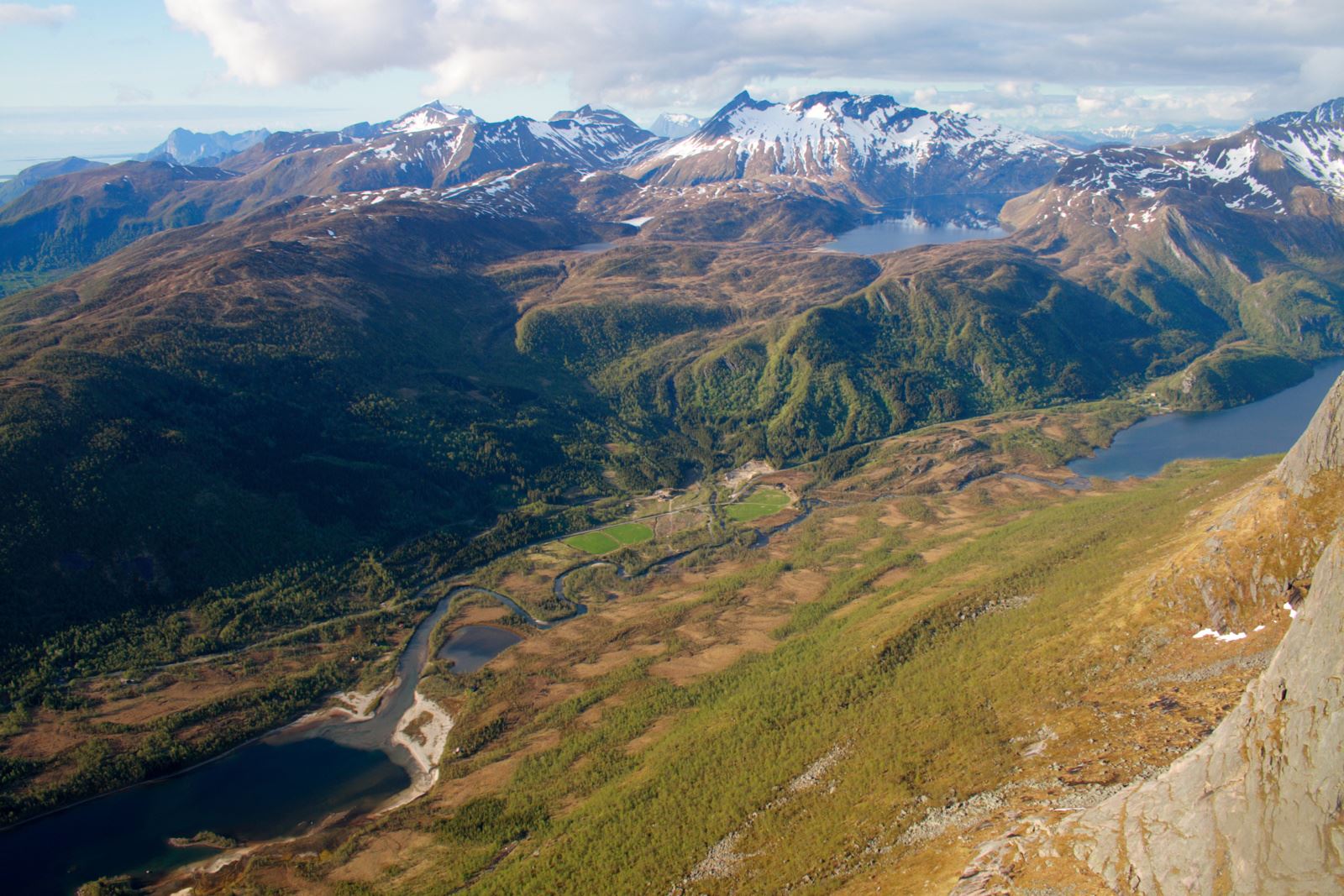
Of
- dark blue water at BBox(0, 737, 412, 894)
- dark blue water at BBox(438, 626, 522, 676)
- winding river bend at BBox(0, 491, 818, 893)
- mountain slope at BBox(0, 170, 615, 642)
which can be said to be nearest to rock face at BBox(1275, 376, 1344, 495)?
winding river bend at BBox(0, 491, 818, 893)

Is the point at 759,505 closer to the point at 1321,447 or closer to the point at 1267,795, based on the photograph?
the point at 1321,447

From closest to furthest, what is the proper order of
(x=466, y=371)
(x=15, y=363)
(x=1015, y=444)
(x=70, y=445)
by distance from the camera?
(x=70, y=445) < (x=15, y=363) < (x=1015, y=444) < (x=466, y=371)

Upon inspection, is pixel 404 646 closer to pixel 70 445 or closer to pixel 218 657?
pixel 218 657

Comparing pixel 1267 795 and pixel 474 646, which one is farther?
pixel 474 646

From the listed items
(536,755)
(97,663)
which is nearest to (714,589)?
(536,755)

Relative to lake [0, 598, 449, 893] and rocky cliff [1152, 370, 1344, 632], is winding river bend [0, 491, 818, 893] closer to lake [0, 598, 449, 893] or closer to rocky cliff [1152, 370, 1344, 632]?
lake [0, 598, 449, 893]

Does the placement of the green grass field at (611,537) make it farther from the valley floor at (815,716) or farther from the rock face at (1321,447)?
the rock face at (1321,447)

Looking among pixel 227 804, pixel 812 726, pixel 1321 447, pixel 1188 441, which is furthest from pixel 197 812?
pixel 1188 441
